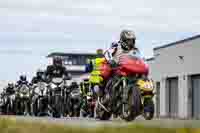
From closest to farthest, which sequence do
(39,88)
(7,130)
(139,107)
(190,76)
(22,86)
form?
1. (7,130)
2. (139,107)
3. (39,88)
4. (22,86)
5. (190,76)

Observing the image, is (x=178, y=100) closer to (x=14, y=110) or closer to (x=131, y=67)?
(x=14, y=110)

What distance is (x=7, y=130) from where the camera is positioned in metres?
9.64

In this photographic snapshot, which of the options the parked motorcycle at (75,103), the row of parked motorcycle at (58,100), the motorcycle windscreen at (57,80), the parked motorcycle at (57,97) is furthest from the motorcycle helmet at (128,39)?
the parked motorcycle at (75,103)

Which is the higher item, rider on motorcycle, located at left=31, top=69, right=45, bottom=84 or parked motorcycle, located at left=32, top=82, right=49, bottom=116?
rider on motorcycle, located at left=31, top=69, right=45, bottom=84

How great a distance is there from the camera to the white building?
43.0m

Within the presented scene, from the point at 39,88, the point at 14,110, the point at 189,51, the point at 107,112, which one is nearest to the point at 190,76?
the point at 189,51

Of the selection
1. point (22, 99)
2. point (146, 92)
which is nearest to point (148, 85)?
point (146, 92)

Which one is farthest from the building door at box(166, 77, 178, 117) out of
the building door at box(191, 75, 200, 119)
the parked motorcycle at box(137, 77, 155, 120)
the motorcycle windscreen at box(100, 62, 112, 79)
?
the parked motorcycle at box(137, 77, 155, 120)

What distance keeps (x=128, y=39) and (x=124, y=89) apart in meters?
1.10

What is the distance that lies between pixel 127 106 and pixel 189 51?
31.7 meters

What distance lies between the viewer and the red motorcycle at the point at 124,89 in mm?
12727

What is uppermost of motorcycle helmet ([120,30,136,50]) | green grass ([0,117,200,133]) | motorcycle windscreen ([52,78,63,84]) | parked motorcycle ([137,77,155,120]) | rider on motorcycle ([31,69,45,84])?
motorcycle helmet ([120,30,136,50])

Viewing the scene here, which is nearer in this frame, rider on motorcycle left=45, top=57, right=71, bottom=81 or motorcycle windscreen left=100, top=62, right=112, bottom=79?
motorcycle windscreen left=100, top=62, right=112, bottom=79

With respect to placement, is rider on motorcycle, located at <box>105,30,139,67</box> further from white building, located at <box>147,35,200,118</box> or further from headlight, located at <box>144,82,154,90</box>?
white building, located at <box>147,35,200,118</box>
